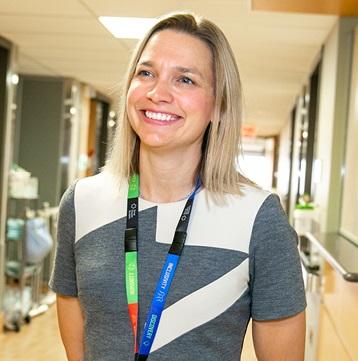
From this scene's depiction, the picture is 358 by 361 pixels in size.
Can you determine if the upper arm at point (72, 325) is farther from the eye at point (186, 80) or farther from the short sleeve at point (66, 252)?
the eye at point (186, 80)

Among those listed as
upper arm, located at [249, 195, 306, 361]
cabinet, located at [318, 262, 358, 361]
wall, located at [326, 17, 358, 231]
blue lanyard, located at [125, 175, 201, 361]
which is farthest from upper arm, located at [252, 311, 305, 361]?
wall, located at [326, 17, 358, 231]

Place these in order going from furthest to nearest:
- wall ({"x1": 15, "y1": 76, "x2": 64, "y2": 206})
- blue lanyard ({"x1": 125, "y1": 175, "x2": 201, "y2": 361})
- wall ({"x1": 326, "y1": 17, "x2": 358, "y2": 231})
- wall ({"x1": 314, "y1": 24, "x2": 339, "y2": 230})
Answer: wall ({"x1": 15, "y1": 76, "x2": 64, "y2": 206}) < wall ({"x1": 314, "y1": 24, "x2": 339, "y2": 230}) < wall ({"x1": 326, "y1": 17, "x2": 358, "y2": 231}) < blue lanyard ({"x1": 125, "y1": 175, "x2": 201, "y2": 361})

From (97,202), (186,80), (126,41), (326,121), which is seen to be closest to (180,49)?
(186,80)

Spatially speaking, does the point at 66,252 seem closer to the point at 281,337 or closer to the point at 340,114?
the point at 281,337

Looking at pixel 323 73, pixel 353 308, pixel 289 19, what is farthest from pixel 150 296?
pixel 323 73

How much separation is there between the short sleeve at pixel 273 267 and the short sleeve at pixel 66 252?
17.4 inches

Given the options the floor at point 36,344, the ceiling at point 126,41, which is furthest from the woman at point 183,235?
the floor at point 36,344

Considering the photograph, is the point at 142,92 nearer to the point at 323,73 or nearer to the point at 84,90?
the point at 323,73

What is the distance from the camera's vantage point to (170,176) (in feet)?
4.57

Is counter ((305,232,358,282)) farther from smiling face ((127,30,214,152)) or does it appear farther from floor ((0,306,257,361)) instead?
floor ((0,306,257,361))

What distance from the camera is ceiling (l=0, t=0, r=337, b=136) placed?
3906 mm

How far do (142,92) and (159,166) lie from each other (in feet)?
0.58

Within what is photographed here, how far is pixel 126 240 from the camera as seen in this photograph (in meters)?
1.32

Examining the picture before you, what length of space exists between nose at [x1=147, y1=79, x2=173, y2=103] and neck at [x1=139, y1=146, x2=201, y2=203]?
0.13 meters
